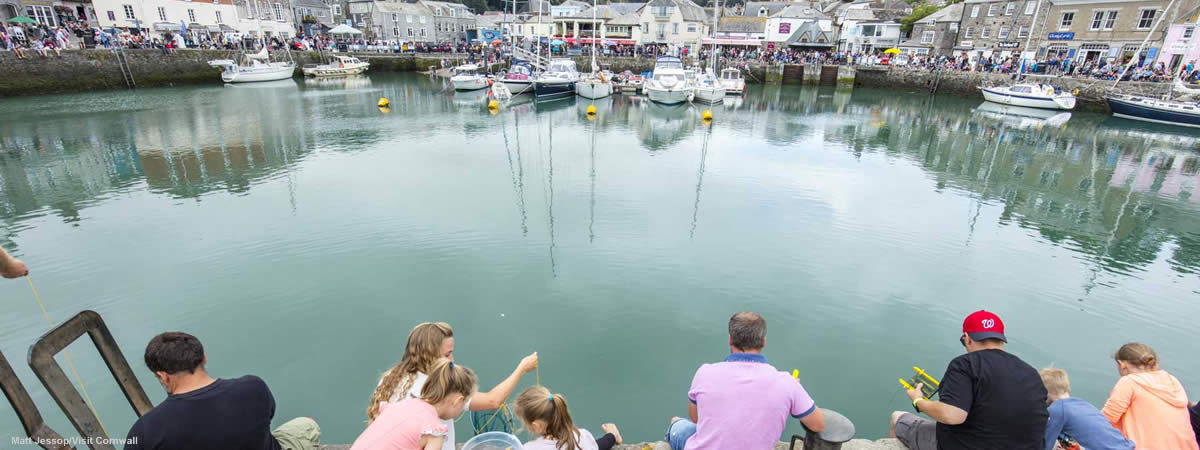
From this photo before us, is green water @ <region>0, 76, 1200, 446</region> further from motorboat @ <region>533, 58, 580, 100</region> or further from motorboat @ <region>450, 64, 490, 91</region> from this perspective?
motorboat @ <region>450, 64, 490, 91</region>

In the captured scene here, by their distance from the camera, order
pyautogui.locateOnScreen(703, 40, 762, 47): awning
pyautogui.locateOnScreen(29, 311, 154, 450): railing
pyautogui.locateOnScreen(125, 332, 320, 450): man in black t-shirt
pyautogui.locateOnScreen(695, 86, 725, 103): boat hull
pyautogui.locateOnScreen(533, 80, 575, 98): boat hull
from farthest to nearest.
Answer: pyautogui.locateOnScreen(703, 40, 762, 47): awning, pyautogui.locateOnScreen(695, 86, 725, 103): boat hull, pyautogui.locateOnScreen(533, 80, 575, 98): boat hull, pyautogui.locateOnScreen(29, 311, 154, 450): railing, pyautogui.locateOnScreen(125, 332, 320, 450): man in black t-shirt

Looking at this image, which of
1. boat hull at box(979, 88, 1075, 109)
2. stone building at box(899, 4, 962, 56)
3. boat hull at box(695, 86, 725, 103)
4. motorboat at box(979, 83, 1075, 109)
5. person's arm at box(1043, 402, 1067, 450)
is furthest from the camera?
stone building at box(899, 4, 962, 56)

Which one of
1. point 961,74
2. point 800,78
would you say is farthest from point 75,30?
point 961,74

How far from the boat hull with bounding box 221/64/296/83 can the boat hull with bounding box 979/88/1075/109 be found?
47995mm

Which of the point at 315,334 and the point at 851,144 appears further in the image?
the point at 851,144

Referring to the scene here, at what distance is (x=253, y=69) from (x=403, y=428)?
4393 cm

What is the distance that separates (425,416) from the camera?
2836 millimetres

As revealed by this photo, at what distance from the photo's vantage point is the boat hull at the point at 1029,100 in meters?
31.2

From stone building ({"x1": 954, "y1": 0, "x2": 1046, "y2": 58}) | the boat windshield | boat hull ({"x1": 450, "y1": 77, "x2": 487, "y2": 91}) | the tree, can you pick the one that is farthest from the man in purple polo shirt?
the tree

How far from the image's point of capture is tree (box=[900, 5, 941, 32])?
53750 mm

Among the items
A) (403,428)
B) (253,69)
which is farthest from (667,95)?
(403,428)

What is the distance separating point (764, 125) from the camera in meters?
26.1

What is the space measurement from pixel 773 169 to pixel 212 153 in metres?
17.0

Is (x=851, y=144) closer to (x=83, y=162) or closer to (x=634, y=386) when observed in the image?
(x=634, y=386)
